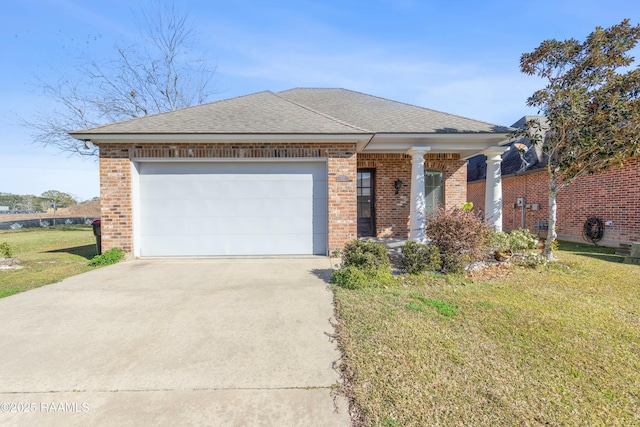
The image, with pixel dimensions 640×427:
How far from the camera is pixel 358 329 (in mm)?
2936

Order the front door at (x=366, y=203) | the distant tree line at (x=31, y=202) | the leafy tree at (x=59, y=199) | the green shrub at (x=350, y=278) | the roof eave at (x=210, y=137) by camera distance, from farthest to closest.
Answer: the leafy tree at (x=59, y=199), the distant tree line at (x=31, y=202), the front door at (x=366, y=203), the roof eave at (x=210, y=137), the green shrub at (x=350, y=278)

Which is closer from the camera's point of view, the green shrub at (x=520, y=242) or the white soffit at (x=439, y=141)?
the green shrub at (x=520, y=242)

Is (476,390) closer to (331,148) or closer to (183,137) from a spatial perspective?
(331,148)

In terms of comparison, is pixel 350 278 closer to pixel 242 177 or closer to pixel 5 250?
pixel 242 177

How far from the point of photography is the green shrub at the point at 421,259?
195 inches

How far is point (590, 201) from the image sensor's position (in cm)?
940

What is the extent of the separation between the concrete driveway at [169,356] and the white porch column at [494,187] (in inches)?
230

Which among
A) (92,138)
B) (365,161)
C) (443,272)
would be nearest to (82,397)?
(443,272)

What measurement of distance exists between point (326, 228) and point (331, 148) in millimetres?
1930

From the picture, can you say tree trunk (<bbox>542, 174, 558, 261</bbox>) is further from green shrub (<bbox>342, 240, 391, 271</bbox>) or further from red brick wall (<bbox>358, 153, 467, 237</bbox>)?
green shrub (<bbox>342, 240, 391, 271</bbox>)

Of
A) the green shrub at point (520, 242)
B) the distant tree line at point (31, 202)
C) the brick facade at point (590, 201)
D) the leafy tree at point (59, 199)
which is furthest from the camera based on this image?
the leafy tree at point (59, 199)

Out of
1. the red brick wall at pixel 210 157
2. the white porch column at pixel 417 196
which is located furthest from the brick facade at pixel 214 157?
the white porch column at pixel 417 196

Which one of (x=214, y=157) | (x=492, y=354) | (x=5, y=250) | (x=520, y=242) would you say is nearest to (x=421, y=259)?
(x=492, y=354)

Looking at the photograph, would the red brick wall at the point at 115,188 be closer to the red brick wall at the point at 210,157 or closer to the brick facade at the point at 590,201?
the red brick wall at the point at 210,157
